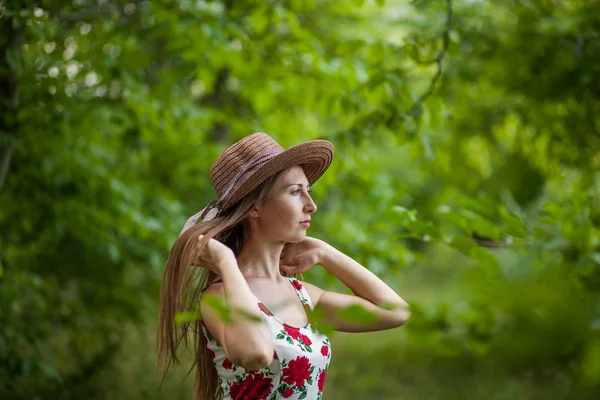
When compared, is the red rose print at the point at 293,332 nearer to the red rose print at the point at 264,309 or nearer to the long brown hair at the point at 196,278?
the red rose print at the point at 264,309

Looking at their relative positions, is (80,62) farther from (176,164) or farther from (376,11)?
(376,11)

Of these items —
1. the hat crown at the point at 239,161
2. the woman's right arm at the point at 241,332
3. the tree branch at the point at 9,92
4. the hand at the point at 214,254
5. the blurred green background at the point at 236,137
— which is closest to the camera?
the woman's right arm at the point at 241,332

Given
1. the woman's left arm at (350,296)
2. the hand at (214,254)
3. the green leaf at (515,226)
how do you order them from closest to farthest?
1. the green leaf at (515,226)
2. the hand at (214,254)
3. the woman's left arm at (350,296)

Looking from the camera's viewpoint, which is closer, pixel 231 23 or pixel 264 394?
pixel 264 394

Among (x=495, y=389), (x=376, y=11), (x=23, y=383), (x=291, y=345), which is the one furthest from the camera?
(x=376, y=11)

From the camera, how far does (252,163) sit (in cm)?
209

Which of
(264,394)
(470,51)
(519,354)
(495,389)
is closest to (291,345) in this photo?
(264,394)

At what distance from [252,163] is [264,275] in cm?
36

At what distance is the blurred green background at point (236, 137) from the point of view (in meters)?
2.96

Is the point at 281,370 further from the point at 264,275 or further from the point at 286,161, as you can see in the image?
the point at 286,161

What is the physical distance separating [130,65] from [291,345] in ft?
7.34

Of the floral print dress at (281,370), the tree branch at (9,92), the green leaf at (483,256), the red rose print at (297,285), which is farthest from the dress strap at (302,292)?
the tree branch at (9,92)

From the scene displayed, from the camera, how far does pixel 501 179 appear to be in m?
6.02

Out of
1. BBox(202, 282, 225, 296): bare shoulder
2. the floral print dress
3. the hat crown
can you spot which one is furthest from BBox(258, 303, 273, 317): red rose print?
the hat crown
